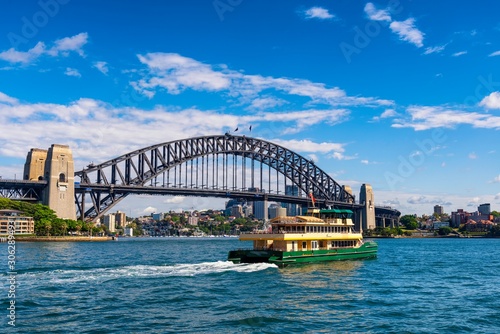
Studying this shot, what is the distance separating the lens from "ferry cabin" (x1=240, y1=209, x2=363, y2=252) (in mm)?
41094

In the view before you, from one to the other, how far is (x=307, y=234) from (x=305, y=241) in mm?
837

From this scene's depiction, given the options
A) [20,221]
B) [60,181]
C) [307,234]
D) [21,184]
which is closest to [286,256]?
[307,234]

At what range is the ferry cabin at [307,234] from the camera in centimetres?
4109

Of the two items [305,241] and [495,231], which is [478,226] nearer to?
[495,231]

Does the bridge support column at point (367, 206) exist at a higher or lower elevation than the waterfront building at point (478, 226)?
higher

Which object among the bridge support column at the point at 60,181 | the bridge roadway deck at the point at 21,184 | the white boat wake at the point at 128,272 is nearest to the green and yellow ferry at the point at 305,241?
the white boat wake at the point at 128,272

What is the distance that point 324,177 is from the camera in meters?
159

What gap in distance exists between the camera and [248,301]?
24594 millimetres

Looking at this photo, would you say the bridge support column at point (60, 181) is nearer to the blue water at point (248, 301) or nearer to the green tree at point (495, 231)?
the blue water at point (248, 301)

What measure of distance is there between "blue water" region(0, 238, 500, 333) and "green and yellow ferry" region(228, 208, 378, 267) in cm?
253

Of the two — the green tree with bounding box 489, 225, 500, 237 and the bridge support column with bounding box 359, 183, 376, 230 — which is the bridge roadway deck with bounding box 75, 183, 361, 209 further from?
the green tree with bounding box 489, 225, 500, 237

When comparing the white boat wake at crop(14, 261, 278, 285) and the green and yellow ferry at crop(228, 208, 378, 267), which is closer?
the white boat wake at crop(14, 261, 278, 285)

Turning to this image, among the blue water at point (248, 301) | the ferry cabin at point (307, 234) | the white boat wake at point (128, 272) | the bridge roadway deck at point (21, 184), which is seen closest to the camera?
the blue water at point (248, 301)

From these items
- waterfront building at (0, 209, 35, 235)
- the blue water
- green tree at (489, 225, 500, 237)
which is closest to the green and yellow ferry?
the blue water
